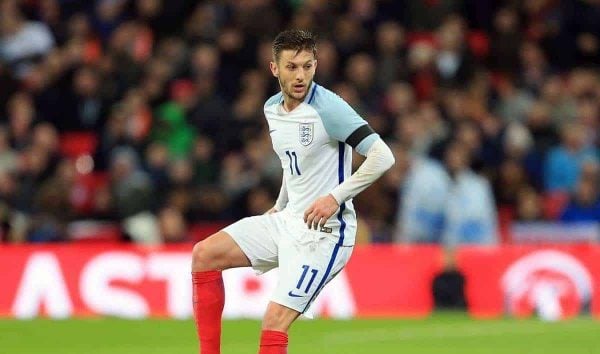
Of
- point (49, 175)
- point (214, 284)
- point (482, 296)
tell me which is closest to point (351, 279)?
point (482, 296)

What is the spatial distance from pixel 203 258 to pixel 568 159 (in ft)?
32.2

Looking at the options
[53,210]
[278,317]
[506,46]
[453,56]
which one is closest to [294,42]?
[278,317]

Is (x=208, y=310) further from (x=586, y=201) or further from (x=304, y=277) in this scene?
(x=586, y=201)

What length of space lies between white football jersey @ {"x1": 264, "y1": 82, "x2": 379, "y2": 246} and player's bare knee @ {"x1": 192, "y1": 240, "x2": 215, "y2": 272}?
1.70 ft

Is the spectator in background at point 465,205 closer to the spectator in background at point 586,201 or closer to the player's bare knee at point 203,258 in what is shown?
the spectator in background at point 586,201

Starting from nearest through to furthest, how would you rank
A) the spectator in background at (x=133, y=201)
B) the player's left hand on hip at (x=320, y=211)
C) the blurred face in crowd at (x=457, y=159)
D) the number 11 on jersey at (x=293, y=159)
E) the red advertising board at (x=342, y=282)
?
the player's left hand on hip at (x=320, y=211)
the number 11 on jersey at (x=293, y=159)
the red advertising board at (x=342, y=282)
the blurred face in crowd at (x=457, y=159)
the spectator in background at (x=133, y=201)

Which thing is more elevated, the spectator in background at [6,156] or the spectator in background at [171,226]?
the spectator in background at [6,156]

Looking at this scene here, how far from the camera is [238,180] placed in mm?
16484

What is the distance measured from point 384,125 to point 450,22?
2.10 m

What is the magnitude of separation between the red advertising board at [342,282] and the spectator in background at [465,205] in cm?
56

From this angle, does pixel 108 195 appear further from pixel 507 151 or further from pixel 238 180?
pixel 507 151

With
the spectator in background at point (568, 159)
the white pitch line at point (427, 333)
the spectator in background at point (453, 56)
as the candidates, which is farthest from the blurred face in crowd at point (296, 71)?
the spectator in background at point (453, 56)

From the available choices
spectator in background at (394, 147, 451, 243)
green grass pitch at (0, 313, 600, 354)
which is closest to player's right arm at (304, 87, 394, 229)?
green grass pitch at (0, 313, 600, 354)

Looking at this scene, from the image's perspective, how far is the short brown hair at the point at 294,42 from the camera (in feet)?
24.7
